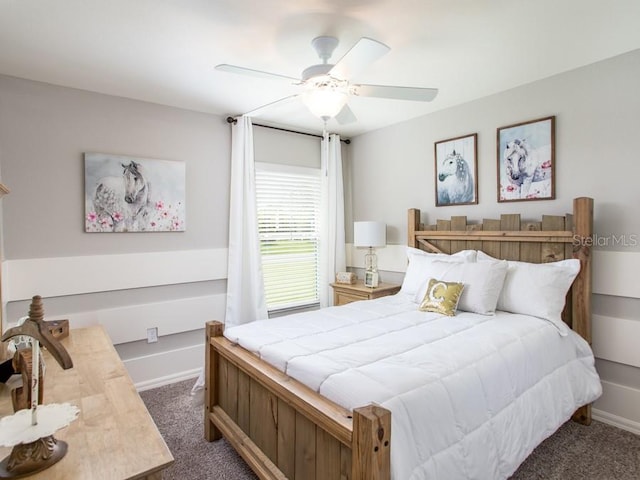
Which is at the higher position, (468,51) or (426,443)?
(468,51)

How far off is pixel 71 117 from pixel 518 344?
3469 millimetres

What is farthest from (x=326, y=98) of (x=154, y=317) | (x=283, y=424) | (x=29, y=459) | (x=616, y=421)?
(x=616, y=421)

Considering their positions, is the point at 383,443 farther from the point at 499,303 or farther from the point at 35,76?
the point at 35,76

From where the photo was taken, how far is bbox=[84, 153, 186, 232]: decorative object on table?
2.85 meters

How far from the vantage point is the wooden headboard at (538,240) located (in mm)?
2410

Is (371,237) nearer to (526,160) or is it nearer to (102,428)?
(526,160)

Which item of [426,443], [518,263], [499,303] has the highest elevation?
[518,263]

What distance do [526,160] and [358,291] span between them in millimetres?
1866

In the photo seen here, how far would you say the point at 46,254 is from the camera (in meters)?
2.70

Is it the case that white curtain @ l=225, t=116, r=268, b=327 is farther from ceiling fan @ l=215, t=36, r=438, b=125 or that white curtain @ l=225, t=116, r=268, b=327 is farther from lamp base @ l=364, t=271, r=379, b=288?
ceiling fan @ l=215, t=36, r=438, b=125

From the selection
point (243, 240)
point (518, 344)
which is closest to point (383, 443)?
point (518, 344)

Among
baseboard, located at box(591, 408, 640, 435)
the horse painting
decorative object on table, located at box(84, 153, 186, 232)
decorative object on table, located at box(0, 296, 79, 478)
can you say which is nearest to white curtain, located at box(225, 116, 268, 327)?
decorative object on table, located at box(84, 153, 186, 232)

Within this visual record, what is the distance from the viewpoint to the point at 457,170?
10.8ft

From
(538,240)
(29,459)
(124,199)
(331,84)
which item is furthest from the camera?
(124,199)
